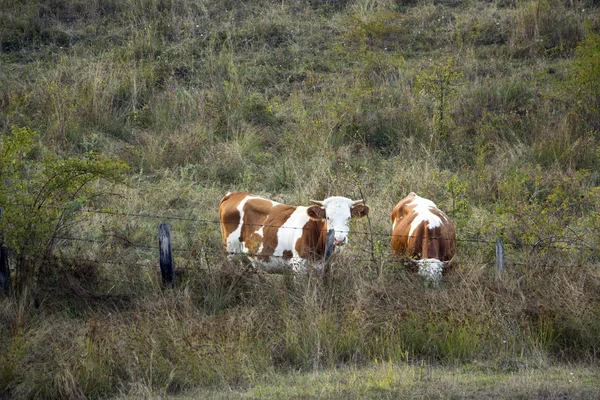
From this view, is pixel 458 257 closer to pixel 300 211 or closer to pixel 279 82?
pixel 300 211

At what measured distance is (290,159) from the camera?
13727mm

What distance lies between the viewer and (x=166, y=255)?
329 inches

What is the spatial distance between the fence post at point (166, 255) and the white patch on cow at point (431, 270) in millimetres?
2665

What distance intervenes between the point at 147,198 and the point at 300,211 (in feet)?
10.6

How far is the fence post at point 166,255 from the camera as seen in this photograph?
8227 mm

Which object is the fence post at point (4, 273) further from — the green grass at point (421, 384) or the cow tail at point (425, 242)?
the cow tail at point (425, 242)

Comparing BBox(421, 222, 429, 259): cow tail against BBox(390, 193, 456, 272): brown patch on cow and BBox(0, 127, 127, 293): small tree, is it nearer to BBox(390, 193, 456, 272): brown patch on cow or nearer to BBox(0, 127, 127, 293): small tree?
Answer: BBox(390, 193, 456, 272): brown patch on cow

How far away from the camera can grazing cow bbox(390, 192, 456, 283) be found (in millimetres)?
9008

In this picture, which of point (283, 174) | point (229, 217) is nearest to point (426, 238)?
point (229, 217)

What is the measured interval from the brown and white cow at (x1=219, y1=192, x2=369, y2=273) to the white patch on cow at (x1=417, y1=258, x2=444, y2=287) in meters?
0.90

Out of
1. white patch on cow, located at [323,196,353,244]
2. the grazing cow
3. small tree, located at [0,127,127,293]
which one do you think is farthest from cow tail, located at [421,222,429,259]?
small tree, located at [0,127,127,293]

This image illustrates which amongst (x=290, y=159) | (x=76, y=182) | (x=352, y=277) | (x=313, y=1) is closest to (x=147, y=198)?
(x=290, y=159)

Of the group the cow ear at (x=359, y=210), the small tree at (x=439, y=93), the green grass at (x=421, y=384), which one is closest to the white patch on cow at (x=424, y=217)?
the cow ear at (x=359, y=210)

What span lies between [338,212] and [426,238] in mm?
1051
